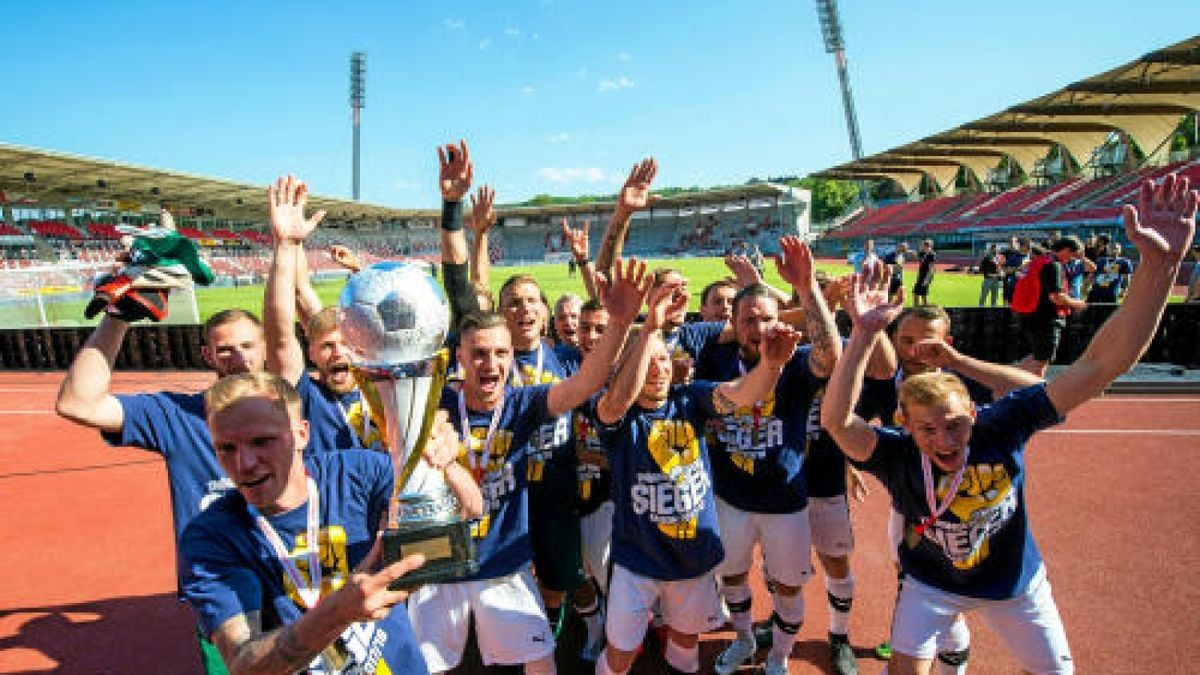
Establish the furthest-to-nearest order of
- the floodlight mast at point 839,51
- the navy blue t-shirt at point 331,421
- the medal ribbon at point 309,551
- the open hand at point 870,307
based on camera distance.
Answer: the floodlight mast at point 839,51 < the navy blue t-shirt at point 331,421 < the open hand at point 870,307 < the medal ribbon at point 309,551

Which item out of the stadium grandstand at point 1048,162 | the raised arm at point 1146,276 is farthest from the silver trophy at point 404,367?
the stadium grandstand at point 1048,162

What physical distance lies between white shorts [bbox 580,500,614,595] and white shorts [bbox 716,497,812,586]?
0.70 metres

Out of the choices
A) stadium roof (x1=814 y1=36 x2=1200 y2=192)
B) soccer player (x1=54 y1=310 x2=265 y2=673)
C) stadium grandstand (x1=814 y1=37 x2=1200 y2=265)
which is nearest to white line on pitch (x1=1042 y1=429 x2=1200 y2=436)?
soccer player (x1=54 y1=310 x2=265 y2=673)

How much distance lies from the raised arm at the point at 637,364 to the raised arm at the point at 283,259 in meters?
1.39

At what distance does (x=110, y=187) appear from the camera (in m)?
33.4

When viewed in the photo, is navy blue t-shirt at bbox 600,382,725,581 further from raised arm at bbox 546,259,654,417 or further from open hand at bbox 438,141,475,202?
open hand at bbox 438,141,475,202

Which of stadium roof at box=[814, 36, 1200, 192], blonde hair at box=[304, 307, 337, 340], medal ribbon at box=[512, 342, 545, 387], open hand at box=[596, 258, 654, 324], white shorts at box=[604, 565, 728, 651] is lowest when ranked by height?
white shorts at box=[604, 565, 728, 651]

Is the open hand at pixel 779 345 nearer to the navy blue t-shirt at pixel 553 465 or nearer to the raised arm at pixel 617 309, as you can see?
the raised arm at pixel 617 309

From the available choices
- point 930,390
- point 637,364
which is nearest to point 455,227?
point 637,364

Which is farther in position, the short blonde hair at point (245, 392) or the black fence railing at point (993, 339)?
the black fence railing at point (993, 339)

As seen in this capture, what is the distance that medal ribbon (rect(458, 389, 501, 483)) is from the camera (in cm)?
281

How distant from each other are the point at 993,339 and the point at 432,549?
490 inches

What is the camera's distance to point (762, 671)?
11.8ft

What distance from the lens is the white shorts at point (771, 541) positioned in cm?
339
